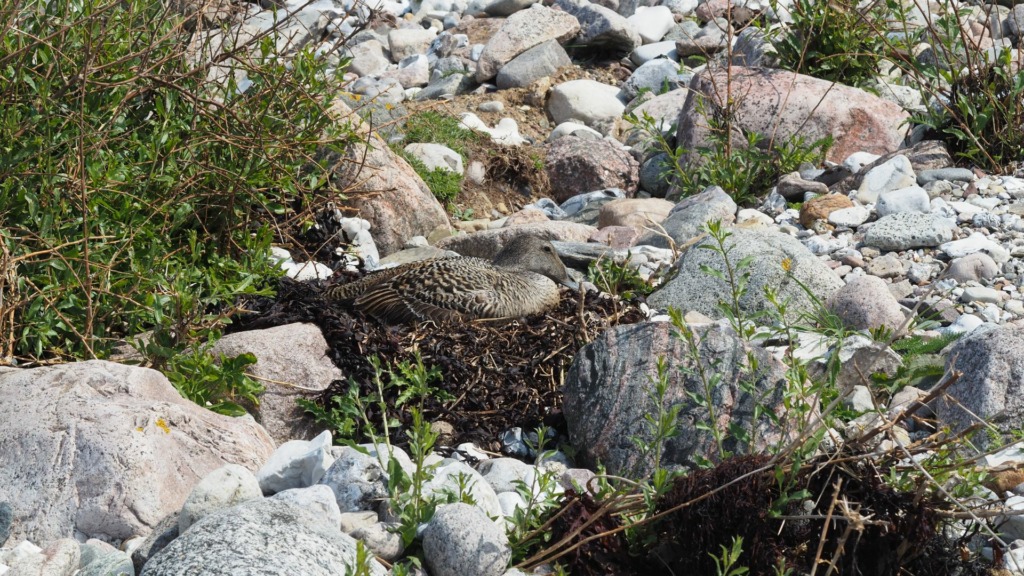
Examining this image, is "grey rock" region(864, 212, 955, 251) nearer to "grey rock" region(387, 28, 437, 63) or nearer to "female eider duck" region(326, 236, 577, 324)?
"female eider duck" region(326, 236, 577, 324)

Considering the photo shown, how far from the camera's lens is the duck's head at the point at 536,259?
26.7 feet

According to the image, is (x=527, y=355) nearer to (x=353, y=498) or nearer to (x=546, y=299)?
(x=546, y=299)

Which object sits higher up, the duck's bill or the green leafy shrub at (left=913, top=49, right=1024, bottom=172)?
the green leafy shrub at (left=913, top=49, right=1024, bottom=172)

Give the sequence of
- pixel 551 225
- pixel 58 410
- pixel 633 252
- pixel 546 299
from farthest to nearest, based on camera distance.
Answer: pixel 551 225
pixel 633 252
pixel 546 299
pixel 58 410

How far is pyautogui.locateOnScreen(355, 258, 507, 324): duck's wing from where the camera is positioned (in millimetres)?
7398

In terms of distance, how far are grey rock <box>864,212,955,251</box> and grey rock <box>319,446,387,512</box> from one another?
15.9 feet

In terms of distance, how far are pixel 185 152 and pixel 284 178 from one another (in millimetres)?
843

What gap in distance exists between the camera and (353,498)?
464cm

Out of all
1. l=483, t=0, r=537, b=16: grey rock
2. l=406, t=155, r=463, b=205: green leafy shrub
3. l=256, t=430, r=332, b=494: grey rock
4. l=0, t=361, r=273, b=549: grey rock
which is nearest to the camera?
l=0, t=361, r=273, b=549: grey rock

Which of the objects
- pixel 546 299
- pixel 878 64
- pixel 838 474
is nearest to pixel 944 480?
pixel 838 474

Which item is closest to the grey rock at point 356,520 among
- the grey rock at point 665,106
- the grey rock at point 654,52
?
the grey rock at point 665,106

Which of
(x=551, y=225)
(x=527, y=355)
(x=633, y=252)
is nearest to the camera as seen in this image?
(x=527, y=355)

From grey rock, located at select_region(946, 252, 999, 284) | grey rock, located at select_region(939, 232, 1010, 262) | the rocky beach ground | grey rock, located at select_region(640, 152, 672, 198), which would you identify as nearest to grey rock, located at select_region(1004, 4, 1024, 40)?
the rocky beach ground

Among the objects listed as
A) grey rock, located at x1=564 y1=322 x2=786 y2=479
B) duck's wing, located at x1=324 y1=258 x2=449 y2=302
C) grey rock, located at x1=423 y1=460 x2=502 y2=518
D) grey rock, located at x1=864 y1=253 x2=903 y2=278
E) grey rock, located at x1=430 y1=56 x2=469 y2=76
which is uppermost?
grey rock, located at x1=423 y1=460 x2=502 y2=518
